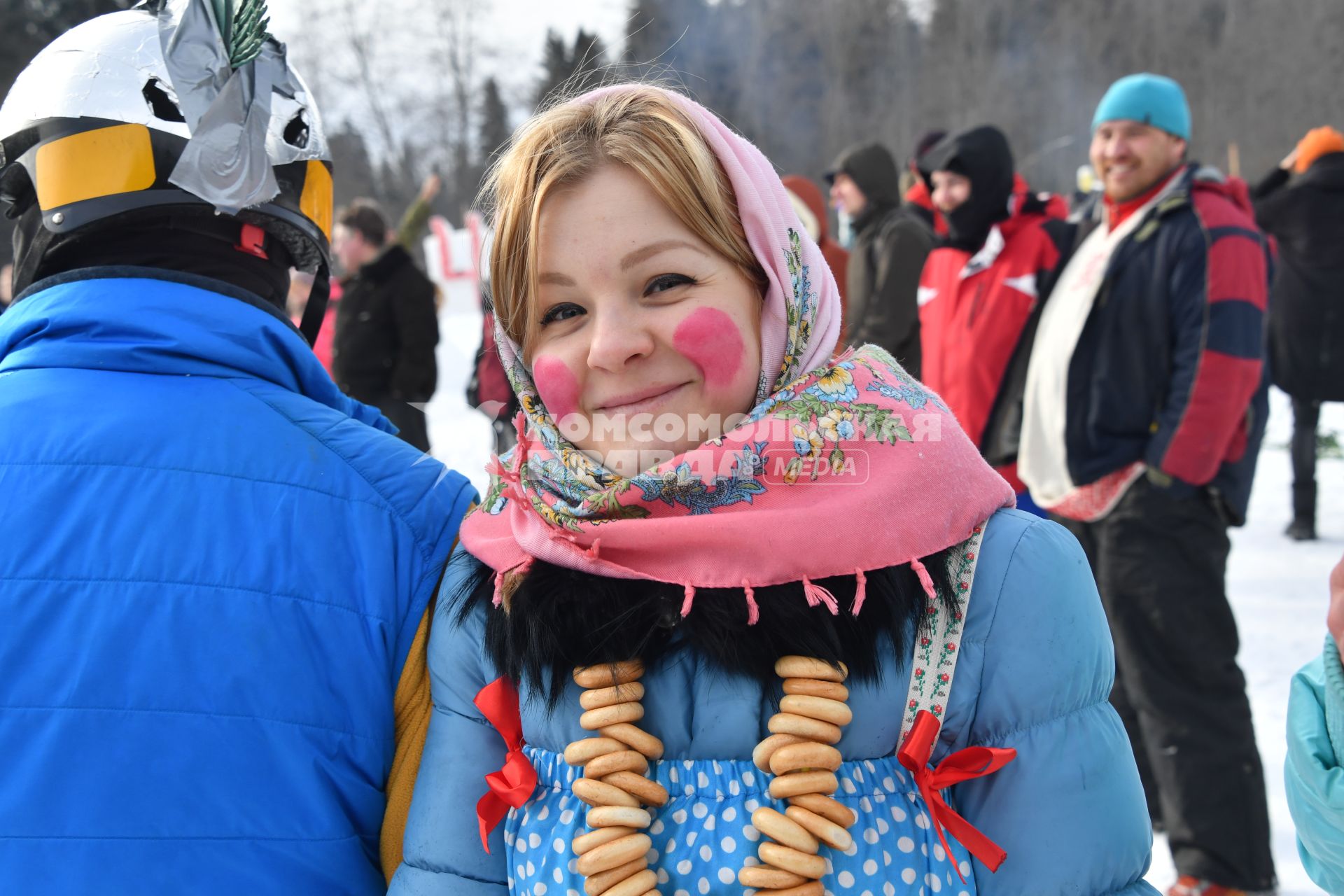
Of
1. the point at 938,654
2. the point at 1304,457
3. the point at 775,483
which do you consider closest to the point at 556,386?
the point at 775,483

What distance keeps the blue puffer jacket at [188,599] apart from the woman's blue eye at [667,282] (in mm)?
436

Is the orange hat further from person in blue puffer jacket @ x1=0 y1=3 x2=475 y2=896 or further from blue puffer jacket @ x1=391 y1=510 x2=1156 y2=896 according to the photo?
person in blue puffer jacket @ x1=0 y1=3 x2=475 y2=896

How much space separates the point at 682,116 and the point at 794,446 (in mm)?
487

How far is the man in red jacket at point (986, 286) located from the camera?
388 centimetres

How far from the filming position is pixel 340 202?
108 feet

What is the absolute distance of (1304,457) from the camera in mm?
6453

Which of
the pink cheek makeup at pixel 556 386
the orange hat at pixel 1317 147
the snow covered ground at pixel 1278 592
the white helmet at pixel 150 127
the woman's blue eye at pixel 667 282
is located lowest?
the snow covered ground at pixel 1278 592

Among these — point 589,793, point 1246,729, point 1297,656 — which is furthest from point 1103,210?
point 589,793

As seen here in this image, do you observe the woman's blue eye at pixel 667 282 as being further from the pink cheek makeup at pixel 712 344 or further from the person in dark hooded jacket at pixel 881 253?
the person in dark hooded jacket at pixel 881 253

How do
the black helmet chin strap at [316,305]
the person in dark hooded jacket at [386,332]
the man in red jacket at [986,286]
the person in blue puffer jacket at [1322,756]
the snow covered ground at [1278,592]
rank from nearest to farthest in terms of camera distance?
the person in blue puffer jacket at [1322,756] → the black helmet chin strap at [316,305] → the snow covered ground at [1278,592] → the man in red jacket at [986,286] → the person in dark hooded jacket at [386,332]

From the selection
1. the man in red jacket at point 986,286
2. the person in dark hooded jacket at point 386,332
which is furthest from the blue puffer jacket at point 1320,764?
the person in dark hooded jacket at point 386,332

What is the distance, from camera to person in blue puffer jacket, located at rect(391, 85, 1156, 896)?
1.27 metres

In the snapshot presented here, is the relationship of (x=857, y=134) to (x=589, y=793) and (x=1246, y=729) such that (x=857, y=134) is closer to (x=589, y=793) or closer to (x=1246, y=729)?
(x=1246, y=729)

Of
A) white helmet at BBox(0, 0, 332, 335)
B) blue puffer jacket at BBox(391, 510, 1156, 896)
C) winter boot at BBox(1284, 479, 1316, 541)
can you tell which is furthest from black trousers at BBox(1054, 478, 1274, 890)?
winter boot at BBox(1284, 479, 1316, 541)
